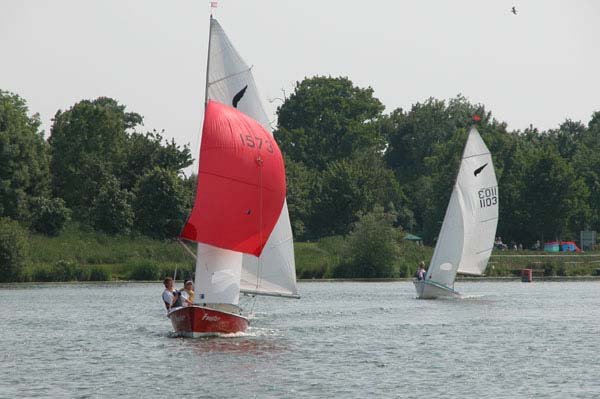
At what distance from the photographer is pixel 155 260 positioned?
324 ft

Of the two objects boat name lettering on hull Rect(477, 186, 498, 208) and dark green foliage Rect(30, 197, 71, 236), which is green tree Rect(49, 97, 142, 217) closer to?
dark green foliage Rect(30, 197, 71, 236)

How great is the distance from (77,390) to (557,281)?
74827 mm

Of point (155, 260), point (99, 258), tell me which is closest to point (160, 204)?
point (155, 260)

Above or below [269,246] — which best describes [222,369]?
below

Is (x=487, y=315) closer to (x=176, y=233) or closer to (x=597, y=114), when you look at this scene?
(x=176, y=233)

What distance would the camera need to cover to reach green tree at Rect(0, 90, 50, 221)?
341ft

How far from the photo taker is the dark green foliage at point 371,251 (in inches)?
3939

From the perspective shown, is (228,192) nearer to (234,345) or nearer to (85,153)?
(234,345)

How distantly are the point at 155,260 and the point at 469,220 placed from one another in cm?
3171

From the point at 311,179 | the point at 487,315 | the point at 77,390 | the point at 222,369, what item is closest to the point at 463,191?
the point at 487,315

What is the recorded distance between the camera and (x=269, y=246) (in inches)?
1946

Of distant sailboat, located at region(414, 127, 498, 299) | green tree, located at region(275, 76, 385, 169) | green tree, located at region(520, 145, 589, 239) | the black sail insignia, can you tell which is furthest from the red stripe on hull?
green tree, located at region(275, 76, 385, 169)

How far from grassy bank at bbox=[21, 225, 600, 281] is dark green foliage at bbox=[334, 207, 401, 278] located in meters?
0.73

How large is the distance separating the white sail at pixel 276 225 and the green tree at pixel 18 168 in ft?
188
